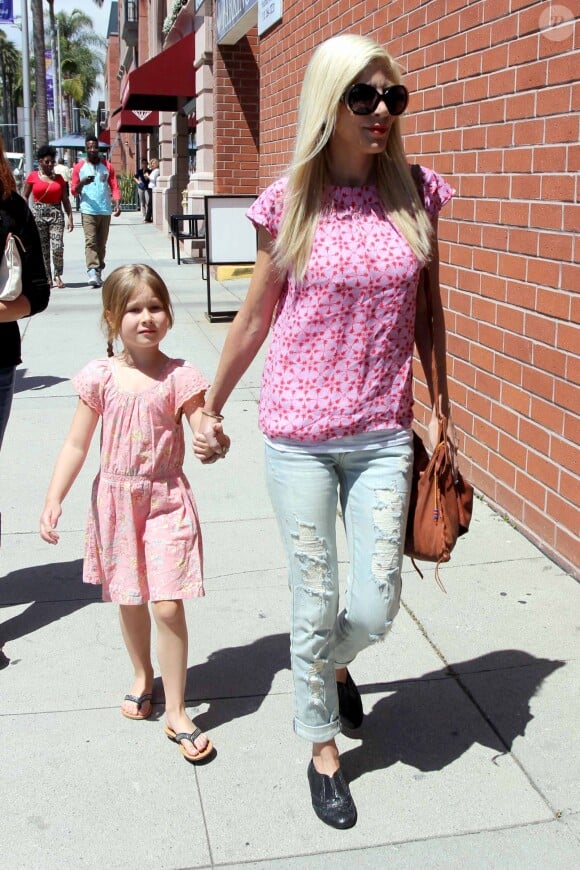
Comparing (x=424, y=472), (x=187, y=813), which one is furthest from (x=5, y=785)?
(x=424, y=472)

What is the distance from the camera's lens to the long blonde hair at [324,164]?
8.70ft

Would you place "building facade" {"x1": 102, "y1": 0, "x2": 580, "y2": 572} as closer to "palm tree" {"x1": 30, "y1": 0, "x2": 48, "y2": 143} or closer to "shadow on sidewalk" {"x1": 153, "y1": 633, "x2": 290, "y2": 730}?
"shadow on sidewalk" {"x1": 153, "y1": 633, "x2": 290, "y2": 730}

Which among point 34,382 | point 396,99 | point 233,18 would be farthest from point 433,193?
point 233,18

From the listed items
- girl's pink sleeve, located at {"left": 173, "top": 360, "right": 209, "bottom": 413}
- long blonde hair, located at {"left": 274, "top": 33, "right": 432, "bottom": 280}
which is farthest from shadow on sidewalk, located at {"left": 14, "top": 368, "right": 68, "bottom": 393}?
long blonde hair, located at {"left": 274, "top": 33, "right": 432, "bottom": 280}

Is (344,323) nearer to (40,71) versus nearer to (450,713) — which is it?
(450,713)

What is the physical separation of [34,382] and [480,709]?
599 centimetres

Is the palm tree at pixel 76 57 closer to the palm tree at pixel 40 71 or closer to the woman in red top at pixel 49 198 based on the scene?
the palm tree at pixel 40 71

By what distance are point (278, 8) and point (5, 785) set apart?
8.86m

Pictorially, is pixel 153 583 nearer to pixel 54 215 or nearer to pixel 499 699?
pixel 499 699

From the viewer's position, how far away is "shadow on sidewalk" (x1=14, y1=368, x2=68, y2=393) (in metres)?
8.41

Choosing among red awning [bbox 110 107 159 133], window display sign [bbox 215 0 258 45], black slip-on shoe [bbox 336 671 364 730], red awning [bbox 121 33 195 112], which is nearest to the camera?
black slip-on shoe [bbox 336 671 364 730]

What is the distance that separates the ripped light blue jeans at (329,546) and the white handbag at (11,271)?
4.64 feet

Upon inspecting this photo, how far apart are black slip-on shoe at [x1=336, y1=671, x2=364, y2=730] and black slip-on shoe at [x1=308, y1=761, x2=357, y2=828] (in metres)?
0.42

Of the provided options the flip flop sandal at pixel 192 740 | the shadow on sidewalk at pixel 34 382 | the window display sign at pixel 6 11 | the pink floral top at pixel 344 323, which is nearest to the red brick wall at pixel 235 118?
the shadow on sidewalk at pixel 34 382
